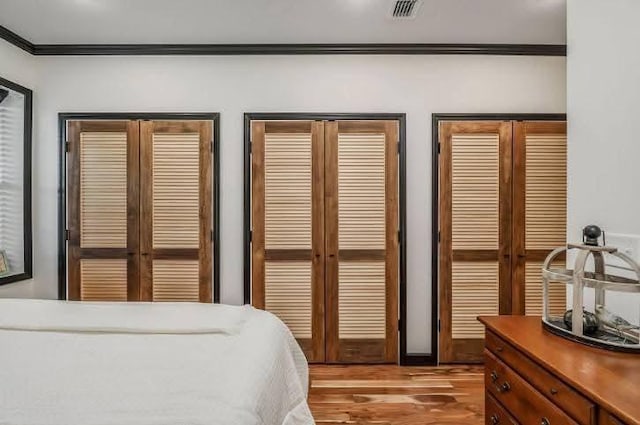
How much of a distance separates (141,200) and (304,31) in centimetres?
193

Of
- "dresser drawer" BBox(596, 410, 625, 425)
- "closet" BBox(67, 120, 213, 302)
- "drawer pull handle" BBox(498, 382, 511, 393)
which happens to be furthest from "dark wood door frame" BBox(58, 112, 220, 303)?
"dresser drawer" BBox(596, 410, 625, 425)

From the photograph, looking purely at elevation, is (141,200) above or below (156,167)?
below

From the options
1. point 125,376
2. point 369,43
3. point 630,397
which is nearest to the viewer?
point 630,397

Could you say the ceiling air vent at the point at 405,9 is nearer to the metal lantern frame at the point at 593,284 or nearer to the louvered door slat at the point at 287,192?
the louvered door slat at the point at 287,192

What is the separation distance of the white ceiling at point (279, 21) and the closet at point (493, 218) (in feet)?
2.46

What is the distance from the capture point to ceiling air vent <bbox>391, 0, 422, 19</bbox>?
2.77 m

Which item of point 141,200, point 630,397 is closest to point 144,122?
point 141,200

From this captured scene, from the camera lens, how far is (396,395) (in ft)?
9.63

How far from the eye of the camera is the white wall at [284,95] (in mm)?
3561

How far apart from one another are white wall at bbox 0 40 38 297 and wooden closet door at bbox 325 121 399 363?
2.52 metres

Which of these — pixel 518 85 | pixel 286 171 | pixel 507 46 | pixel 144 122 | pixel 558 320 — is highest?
pixel 507 46

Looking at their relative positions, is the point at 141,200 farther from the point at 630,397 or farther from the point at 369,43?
the point at 630,397

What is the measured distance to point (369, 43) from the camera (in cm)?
347

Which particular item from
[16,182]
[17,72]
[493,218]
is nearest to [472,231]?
[493,218]
